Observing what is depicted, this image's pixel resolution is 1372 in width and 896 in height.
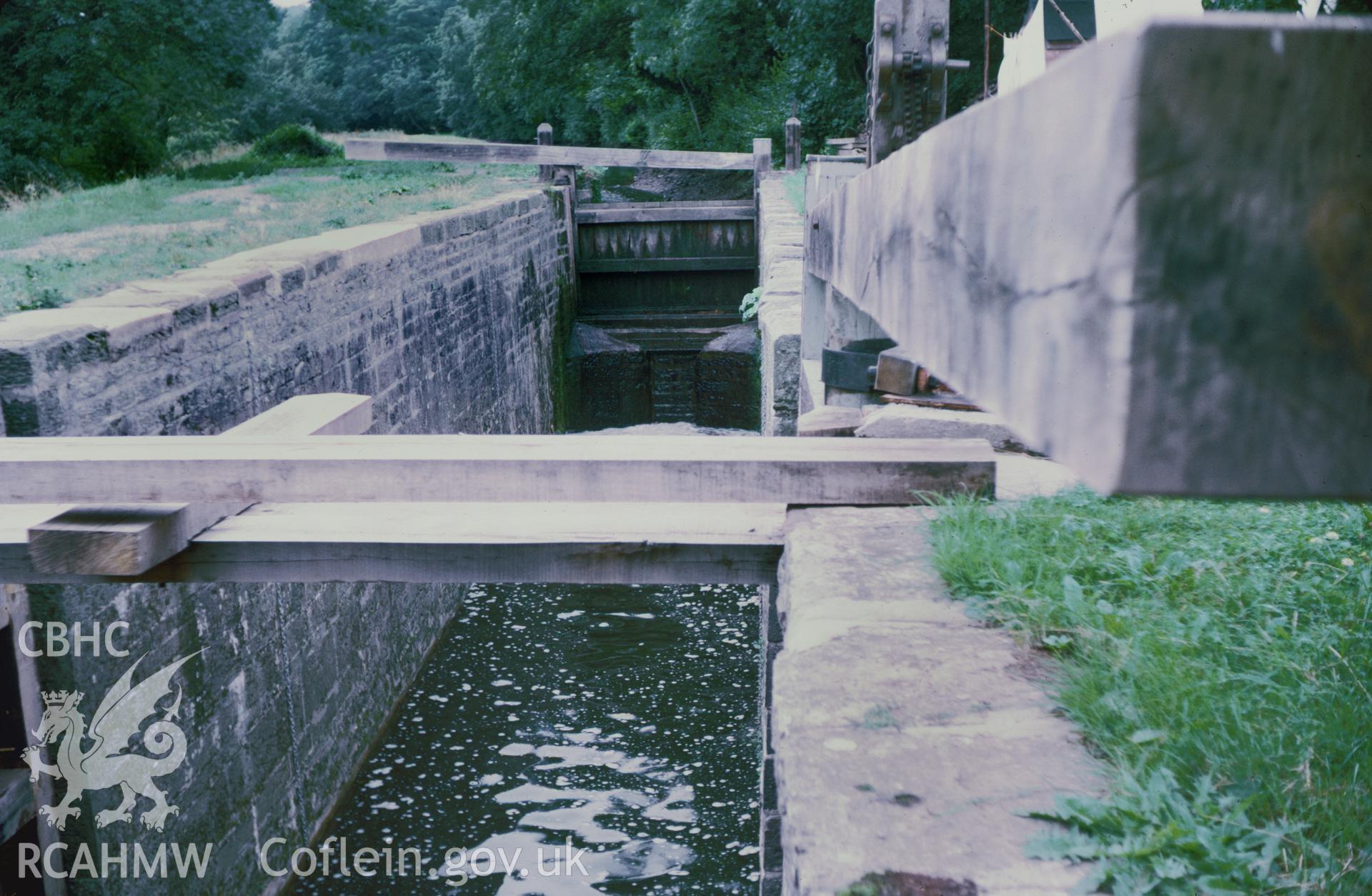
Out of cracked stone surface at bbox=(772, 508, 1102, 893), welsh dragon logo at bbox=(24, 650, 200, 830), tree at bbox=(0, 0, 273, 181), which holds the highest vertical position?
tree at bbox=(0, 0, 273, 181)

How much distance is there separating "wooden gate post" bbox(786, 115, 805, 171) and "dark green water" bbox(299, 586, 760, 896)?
9.80 metres

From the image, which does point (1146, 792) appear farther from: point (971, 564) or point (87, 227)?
point (87, 227)

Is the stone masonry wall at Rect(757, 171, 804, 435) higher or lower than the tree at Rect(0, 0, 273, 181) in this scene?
lower

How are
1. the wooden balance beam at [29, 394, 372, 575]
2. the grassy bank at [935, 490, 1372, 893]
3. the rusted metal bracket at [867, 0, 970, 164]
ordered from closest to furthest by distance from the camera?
the grassy bank at [935, 490, 1372, 893], the wooden balance beam at [29, 394, 372, 575], the rusted metal bracket at [867, 0, 970, 164]

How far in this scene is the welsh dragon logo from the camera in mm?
3771

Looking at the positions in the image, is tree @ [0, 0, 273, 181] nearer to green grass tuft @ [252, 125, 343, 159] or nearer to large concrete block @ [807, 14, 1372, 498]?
green grass tuft @ [252, 125, 343, 159]

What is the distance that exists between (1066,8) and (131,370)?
353 inches

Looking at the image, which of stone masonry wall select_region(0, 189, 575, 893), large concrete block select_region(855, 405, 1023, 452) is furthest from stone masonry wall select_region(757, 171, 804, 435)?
stone masonry wall select_region(0, 189, 575, 893)

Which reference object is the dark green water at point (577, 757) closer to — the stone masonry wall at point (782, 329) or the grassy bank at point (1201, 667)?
the stone masonry wall at point (782, 329)

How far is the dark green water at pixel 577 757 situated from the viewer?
5320 millimetres

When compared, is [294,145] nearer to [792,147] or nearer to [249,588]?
[792,147]

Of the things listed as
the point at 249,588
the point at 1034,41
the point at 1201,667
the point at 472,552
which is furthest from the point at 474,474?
the point at 249,588

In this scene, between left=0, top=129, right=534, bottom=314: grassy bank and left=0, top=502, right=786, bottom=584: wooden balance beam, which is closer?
left=0, top=502, right=786, bottom=584: wooden balance beam

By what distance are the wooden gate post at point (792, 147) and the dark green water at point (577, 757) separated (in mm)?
9802
